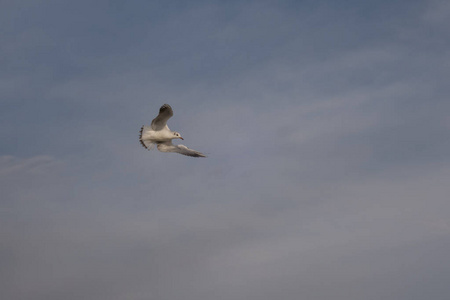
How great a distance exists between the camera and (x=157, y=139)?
2194 inches

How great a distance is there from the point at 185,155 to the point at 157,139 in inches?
155

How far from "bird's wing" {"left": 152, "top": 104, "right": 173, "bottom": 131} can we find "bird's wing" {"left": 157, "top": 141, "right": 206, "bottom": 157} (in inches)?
91.0

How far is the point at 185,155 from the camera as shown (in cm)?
5838

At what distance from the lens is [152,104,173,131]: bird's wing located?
175 ft

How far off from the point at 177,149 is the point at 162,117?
4.96 meters

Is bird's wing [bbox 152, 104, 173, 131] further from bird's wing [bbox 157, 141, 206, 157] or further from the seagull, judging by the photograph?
bird's wing [bbox 157, 141, 206, 157]

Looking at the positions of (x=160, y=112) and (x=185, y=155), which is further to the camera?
(x=185, y=155)

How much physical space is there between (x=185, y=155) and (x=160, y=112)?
6567 mm

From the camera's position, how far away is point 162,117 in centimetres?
5422

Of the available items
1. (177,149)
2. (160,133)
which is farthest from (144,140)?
A: (177,149)

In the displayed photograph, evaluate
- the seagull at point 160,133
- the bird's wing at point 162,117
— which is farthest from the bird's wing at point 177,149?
the bird's wing at point 162,117

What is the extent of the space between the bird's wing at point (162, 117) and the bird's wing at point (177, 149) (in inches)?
91.0

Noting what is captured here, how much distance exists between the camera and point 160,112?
53.5m

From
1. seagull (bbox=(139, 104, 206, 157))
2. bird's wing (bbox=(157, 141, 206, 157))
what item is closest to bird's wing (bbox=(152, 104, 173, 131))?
seagull (bbox=(139, 104, 206, 157))
